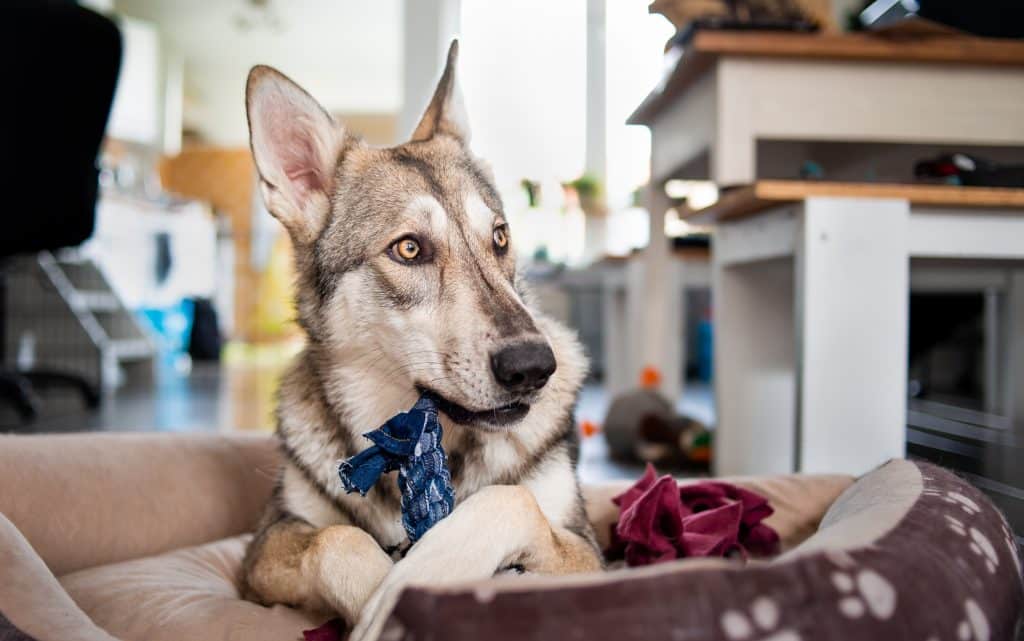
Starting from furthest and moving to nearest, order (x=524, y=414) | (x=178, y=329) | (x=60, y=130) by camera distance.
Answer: (x=178, y=329) → (x=60, y=130) → (x=524, y=414)

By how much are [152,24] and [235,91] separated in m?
2.95

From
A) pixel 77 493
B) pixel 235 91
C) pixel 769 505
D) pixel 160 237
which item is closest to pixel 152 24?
pixel 235 91

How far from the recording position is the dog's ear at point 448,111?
169cm

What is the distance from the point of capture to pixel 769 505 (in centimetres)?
157

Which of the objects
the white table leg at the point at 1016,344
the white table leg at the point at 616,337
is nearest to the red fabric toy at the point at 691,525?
the white table leg at the point at 1016,344

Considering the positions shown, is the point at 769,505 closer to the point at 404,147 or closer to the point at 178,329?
the point at 404,147

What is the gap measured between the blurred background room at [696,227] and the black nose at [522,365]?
56 centimetres

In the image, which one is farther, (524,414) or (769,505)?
(769,505)

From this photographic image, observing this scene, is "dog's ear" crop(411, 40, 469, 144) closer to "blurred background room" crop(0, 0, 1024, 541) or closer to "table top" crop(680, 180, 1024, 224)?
"blurred background room" crop(0, 0, 1024, 541)

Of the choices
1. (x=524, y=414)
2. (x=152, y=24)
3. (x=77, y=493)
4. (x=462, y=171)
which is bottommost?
(x=77, y=493)

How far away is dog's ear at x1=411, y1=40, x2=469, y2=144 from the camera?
1.69 metres

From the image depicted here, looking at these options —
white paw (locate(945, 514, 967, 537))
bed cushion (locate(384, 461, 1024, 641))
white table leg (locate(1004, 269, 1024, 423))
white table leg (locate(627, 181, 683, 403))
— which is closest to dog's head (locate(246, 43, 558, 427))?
bed cushion (locate(384, 461, 1024, 641))

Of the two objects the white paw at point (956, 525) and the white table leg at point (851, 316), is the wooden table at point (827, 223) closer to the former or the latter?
the white table leg at point (851, 316)

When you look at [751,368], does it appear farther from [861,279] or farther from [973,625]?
[973,625]
